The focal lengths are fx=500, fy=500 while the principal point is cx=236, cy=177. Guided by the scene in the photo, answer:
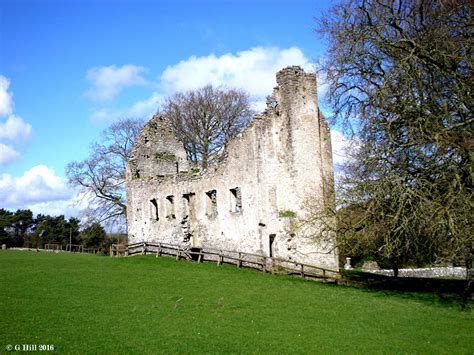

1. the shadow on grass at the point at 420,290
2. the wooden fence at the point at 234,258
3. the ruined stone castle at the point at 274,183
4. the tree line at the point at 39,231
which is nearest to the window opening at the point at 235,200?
the ruined stone castle at the point at 274,183

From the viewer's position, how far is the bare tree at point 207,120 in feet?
127

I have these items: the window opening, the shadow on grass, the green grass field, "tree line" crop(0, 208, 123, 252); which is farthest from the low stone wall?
"tree line" crop(0, 208, 123, 252)

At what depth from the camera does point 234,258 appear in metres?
22.9

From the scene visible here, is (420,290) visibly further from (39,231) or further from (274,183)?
(39,231)

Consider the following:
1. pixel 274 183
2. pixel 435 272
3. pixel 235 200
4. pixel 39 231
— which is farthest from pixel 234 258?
pixel 39 231

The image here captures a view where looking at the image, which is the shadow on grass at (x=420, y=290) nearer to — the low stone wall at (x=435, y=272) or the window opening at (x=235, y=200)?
the window opening at (x=235, y=200)

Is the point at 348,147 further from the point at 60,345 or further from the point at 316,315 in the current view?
the point at 60,345

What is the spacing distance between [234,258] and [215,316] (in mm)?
9956

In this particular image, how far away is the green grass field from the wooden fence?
A: 1.25 metres

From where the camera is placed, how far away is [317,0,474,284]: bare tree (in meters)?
14.8

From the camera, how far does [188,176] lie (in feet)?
88.3

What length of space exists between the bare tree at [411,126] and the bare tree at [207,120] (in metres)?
21.6

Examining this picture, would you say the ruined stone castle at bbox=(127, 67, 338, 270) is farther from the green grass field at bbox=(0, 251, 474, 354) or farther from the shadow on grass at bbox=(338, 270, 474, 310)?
the green grass field at bbox=(0, 251, 474, 354)

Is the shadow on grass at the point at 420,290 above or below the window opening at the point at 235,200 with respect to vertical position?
below
